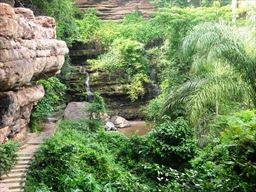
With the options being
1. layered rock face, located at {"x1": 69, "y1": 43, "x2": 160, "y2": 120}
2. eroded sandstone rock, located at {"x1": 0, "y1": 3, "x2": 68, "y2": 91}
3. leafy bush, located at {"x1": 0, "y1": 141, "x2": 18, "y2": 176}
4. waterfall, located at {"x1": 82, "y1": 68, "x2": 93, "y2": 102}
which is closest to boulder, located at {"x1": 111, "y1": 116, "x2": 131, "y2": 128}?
Result: layered rock face, located at {"x1": 69, "y1": 43, "x2": 160, "y2": 120}

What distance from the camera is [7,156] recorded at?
10492mm

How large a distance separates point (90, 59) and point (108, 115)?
463cm

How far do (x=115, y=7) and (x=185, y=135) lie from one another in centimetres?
2061

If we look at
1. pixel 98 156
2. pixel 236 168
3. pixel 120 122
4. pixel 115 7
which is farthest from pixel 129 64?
pixel 236 168

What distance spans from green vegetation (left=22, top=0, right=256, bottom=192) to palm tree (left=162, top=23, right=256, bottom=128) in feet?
0.09

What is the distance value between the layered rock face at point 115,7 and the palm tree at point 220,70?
1978 cm

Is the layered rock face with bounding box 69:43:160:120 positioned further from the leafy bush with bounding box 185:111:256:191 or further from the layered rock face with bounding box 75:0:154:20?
the leafy bush with bounding box 185:111:256:191

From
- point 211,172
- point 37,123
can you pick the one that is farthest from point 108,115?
point 211,172

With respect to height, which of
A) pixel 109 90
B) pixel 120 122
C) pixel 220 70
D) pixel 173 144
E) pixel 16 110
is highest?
pixel 220 70

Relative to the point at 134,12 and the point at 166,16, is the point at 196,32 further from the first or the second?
the point at 134,12

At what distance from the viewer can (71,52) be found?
23891 mm

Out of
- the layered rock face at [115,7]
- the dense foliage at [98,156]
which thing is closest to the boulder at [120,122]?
the dense foliage at [98,156]

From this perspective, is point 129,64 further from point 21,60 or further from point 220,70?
point 21,60

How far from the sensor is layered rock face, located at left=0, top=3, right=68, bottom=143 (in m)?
9.10
